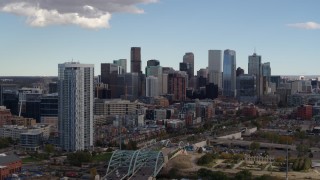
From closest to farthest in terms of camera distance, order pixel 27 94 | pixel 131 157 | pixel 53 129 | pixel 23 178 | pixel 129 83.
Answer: pixel 23 178, pixel 131 157, pixel 53 129, pixel 27 94, pixel 129 83

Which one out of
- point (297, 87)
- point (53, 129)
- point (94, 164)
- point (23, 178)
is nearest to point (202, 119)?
point (53, 129)

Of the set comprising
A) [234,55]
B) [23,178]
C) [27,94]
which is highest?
[234,55]

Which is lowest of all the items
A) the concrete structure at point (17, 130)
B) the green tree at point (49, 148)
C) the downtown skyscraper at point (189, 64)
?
the green tree at point (49, 148)

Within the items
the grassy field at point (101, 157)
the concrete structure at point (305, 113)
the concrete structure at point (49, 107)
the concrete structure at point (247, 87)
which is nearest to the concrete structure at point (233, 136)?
the grassy field at point (101, 157)

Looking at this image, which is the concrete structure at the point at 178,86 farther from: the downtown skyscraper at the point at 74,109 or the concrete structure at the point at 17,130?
the downtown skyscraper at the point at 74,109

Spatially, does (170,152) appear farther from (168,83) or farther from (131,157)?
(168,83)

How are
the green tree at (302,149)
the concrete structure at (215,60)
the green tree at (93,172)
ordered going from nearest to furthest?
the green tree at (93,172) → the green tree at (302,149) → the concrete structure at (215,60)


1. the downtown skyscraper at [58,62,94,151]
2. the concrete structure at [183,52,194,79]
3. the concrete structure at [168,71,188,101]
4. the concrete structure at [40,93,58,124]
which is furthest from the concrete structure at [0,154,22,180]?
the concrete structure at [183,52,194,79]
